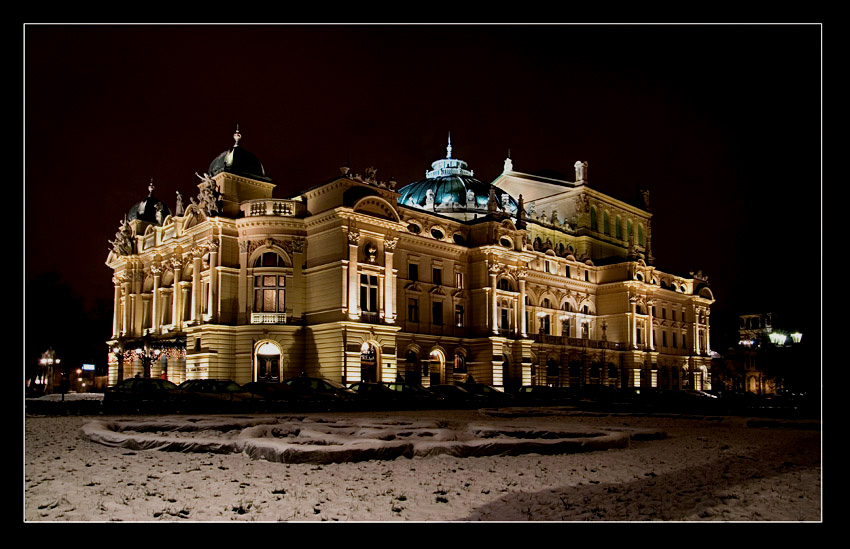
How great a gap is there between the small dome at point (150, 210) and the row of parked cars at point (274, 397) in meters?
33.7

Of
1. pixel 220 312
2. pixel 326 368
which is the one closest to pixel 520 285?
pixel 326 368

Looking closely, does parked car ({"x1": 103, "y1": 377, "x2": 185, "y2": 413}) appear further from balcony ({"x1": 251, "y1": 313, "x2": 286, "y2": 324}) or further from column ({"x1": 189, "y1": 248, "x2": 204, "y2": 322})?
column ({"x1": 189, "y1": 248, "x2": 204, "y2": 322})

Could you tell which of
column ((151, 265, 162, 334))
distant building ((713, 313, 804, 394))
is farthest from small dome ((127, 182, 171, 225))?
distant building ((713, 313, 804, 394))

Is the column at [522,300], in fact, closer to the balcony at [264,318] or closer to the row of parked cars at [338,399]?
the row of parked cars at [338,399]

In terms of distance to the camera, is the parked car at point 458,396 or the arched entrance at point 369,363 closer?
the parked car at point 458,396

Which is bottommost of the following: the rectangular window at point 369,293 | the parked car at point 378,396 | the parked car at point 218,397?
the parked car at point 378,396

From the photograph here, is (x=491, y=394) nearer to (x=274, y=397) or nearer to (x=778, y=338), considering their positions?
(x=274, y=397)

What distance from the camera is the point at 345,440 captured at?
17.7m

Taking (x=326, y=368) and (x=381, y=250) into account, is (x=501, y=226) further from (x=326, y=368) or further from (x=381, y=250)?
(x=326, y=368)

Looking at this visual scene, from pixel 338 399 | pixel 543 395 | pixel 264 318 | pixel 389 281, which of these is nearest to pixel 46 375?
pixel 264 318

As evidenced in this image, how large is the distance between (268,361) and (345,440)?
3757 centimetres

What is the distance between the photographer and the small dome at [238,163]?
187 ft

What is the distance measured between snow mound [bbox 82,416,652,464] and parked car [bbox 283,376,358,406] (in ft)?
46.2

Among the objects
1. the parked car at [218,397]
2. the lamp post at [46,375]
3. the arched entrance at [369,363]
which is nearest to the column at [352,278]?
the arched entrance at [369,363]
